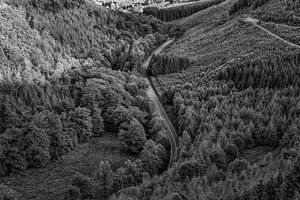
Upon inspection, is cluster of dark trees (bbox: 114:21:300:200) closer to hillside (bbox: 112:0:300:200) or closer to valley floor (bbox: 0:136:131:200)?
hillside (bbox: 112:0:300:200)

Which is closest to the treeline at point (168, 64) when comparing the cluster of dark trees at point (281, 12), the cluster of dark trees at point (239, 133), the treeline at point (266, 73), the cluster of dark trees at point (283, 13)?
the cluster of dark trees at point (239, 133)

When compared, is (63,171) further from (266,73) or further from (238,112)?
(266,73)

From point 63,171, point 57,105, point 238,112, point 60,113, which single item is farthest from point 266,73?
point 57,105

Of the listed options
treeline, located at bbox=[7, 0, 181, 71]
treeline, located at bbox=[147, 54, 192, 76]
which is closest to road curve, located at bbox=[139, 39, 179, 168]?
treeline, located at bbox=[147, 54, 192, 76]

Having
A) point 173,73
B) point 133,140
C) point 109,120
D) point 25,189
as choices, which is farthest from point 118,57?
point 25,189

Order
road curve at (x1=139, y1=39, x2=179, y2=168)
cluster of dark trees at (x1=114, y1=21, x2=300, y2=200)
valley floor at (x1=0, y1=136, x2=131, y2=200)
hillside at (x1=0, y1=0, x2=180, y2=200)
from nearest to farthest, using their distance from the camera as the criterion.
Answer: cluster of dark trees at (x1=114, y1=21, x2=300, y2=200)
valley floor at (x1=0, y1=136, x2=131, y2=200)
hillside at (x1=0, y1=0, x2=180, y2=200)
road curve at (x1=139, y1=39, x2=179, y2=168)

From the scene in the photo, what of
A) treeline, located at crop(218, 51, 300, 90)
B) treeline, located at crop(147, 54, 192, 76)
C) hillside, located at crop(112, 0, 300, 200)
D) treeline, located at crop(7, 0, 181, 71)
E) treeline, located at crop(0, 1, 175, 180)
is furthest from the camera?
treeline, located at crop(147, 54, 192, 76)

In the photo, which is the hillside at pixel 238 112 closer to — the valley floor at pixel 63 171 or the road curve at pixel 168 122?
the road curve at pixel 168 122
